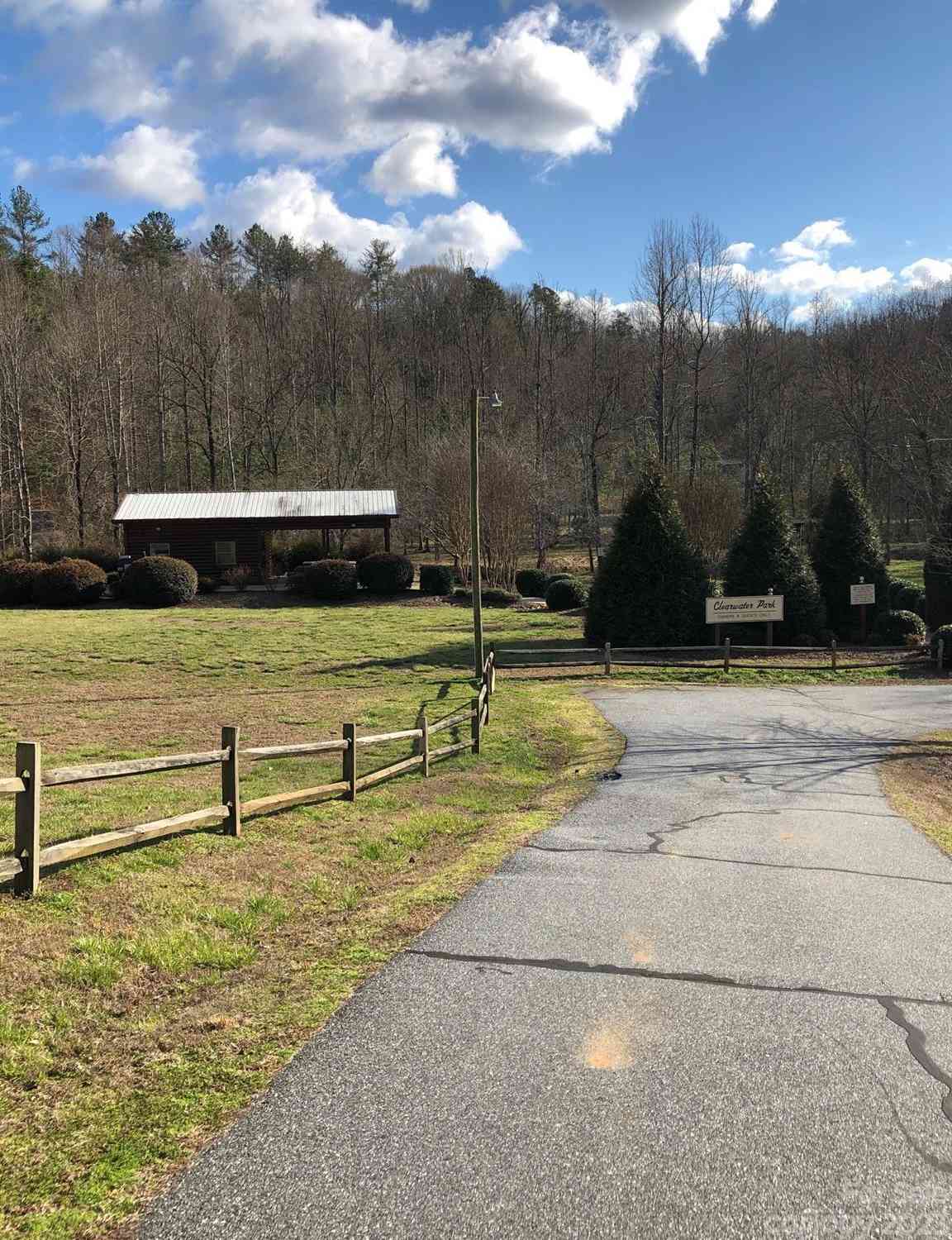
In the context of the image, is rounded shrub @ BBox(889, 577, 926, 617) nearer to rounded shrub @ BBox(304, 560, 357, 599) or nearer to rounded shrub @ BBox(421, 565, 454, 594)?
rounded shrub @ BBox(421, 565, 454, 594)

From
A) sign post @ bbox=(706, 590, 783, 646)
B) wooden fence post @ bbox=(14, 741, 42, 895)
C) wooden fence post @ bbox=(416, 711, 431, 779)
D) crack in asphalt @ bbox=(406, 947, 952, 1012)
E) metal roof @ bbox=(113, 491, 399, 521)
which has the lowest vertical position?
crack in asphalt @ bbox=(406, 947, 952, 1012)

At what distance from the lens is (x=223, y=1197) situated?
123 inches

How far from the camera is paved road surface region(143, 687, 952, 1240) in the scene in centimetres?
307

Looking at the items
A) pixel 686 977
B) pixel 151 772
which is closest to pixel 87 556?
pixel 151 772

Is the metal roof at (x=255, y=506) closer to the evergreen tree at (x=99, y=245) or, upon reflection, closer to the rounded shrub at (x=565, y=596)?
the rounded shrub at (x=565, y=596)

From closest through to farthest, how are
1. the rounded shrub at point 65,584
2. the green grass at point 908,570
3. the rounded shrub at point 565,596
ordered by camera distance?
the rounded shrub at point 65,584, the rounded shrub at point 565,596, the green grass at point 908,570

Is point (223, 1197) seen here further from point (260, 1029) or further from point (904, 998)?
point (904, 998)

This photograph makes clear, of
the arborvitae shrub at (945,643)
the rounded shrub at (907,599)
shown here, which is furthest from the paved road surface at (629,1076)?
the rounded shrub at (907,599)

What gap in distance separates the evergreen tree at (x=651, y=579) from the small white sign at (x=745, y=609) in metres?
0.74

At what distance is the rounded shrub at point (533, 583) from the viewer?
39.0m

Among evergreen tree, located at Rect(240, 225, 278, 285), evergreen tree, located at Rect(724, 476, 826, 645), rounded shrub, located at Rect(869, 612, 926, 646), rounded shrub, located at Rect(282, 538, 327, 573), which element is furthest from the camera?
evergreen tree, located at Rect(240, 225, 278, 285)

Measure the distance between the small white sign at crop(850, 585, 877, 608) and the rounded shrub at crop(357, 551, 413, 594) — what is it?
59.7 ft

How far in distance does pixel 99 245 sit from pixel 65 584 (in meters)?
39.6

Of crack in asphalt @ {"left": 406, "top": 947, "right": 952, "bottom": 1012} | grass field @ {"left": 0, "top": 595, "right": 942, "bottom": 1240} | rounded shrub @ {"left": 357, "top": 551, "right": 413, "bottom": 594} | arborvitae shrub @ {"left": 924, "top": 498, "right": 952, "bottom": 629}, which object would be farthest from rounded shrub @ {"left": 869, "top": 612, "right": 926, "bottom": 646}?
crack in asphalt @ {"left": 406, "top": 947, "right": 952, "bottom": 1012}
